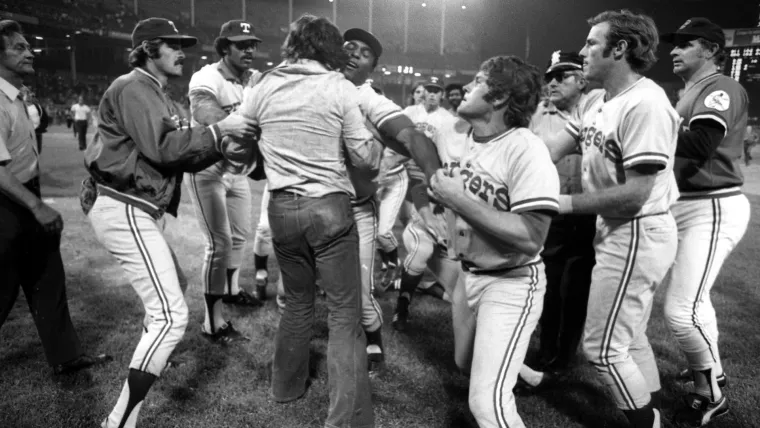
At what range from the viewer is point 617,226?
8.54 feet

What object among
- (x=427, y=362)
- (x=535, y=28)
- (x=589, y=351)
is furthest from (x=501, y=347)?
(x=535, y=28)

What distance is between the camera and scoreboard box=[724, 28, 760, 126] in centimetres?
2316

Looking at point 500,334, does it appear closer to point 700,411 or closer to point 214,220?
point 700,411

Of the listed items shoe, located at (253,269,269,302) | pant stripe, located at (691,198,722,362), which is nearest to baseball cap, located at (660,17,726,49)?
pant stripe, located at (691,198,722,362)

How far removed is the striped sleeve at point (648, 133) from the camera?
235 centimetres

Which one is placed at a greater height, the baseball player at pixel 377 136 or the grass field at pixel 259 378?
the baseball player at pixel 377 136

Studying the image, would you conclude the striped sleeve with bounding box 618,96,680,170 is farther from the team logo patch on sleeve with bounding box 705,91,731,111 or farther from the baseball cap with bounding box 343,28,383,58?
the baseball cap with bounding box 343,28,383,58

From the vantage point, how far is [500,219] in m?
2.13

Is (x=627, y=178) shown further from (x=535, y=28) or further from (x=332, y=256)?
(x=535, y=28)

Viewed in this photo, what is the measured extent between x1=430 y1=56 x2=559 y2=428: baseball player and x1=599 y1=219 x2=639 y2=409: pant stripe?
19.9 inches

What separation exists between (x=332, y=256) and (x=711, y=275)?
2359 mm

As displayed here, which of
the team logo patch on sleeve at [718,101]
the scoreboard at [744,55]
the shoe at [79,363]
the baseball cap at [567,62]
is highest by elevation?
the scoreboard at [744,55]

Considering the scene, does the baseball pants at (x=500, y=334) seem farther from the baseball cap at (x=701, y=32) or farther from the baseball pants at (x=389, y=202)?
the baseball pants at (x=389, y=202)

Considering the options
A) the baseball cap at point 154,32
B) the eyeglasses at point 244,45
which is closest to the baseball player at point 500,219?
the baseball cap at point 154,32
